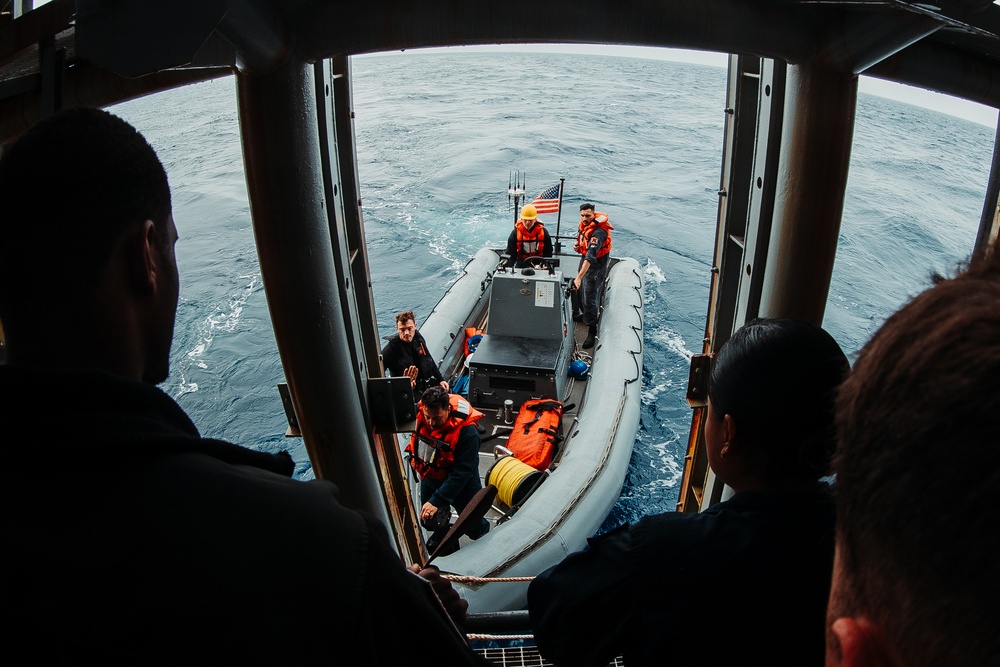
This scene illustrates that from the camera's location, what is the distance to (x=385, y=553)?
0.89m

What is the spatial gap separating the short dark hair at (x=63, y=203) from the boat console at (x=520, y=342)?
699 centimetres

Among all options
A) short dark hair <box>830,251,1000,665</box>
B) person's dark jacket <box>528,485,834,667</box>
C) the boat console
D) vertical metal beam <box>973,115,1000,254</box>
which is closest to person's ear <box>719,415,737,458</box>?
person's dark jacket <box>528,485,834,667</box>

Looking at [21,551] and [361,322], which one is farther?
[361,322]

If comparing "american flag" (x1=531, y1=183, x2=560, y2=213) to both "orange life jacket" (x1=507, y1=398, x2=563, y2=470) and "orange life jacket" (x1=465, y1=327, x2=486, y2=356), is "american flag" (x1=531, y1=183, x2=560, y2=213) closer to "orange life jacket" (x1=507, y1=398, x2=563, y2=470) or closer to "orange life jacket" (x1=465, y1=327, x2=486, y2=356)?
"orange life jacket" (x1=465, y1=327, x2=486, y2=356)

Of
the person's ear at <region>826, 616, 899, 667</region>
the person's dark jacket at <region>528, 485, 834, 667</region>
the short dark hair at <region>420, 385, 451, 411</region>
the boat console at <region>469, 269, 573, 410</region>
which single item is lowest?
the boat console at <region>469, 269, 573, 410</region>

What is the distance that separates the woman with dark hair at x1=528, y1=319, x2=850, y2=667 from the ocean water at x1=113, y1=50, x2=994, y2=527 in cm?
40

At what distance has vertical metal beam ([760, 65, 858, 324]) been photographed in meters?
2.18

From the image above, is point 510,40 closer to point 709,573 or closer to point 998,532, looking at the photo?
point 709,573

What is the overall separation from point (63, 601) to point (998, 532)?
33.6 inches

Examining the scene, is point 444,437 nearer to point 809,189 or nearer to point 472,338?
point 809,189

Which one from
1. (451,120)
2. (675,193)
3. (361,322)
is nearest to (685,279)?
(675,193)

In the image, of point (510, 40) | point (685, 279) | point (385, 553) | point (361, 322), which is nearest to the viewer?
point (385, 553)

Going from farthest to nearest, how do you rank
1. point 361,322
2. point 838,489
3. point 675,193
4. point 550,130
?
point 550,130 < point 675,193 < point 361,322 < point 838,489

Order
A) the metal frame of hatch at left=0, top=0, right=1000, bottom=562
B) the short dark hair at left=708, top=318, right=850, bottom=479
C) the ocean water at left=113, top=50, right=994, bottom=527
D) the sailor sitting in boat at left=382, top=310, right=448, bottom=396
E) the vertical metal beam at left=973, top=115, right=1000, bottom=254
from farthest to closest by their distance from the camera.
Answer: the ocean water at left=113, top=50, right=994, bottom=527 → the sailor sitting in boat at left=382, top=310, right=448, bottom=396 → the vertical metal beam at left=973, top=115, right=1000, bottom=254 → the metal frame of hatch at left=0, top=0, right=1000, bottom=562 → the short dark hair at left=708, top=318, right=850, bottom=479
